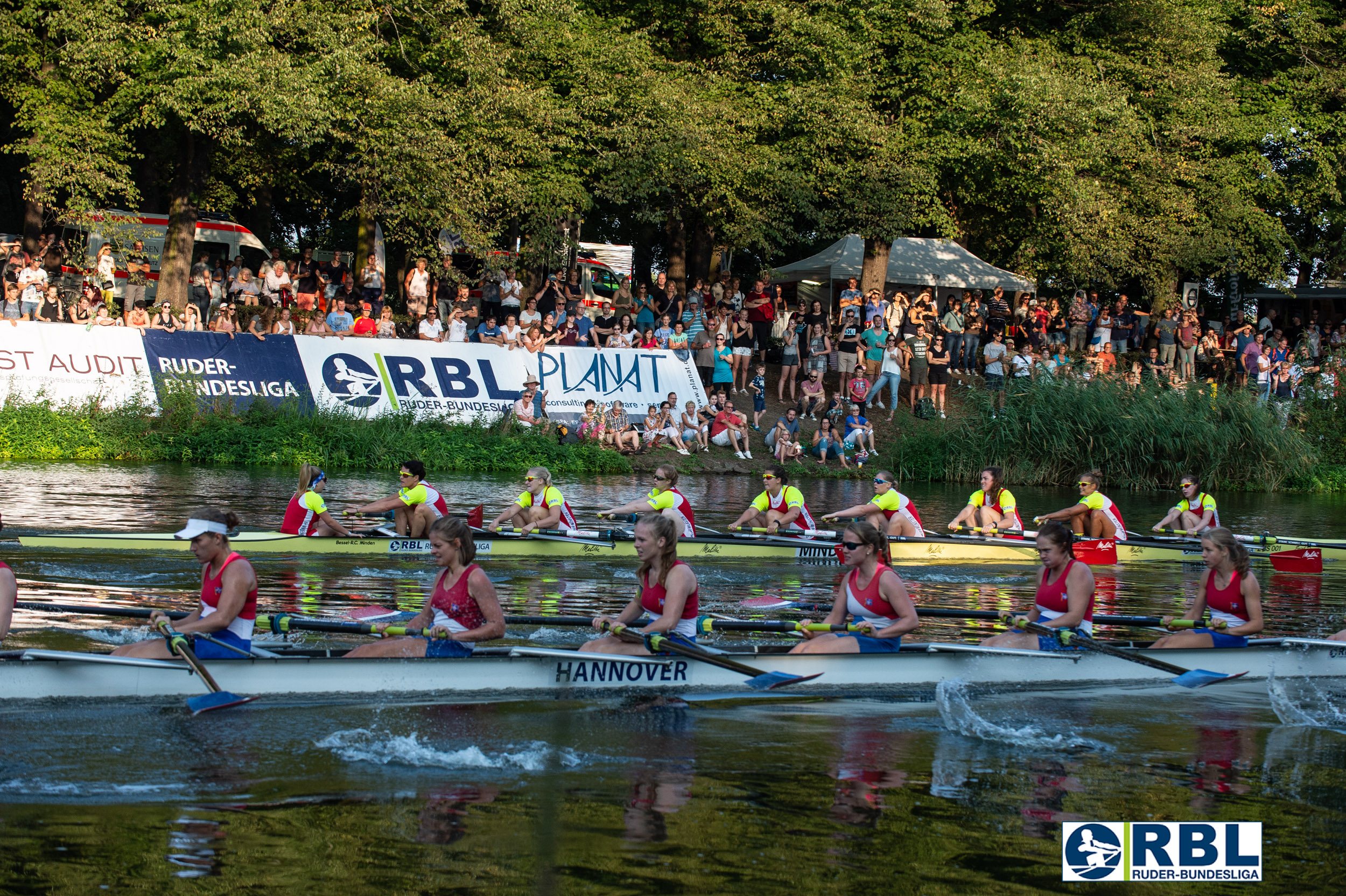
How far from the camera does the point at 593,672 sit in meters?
9.00

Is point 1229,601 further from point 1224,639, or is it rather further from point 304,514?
point 304,514

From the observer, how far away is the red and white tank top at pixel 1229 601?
10070 mm

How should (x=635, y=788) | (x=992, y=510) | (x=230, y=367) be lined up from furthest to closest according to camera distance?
1. (x=230, y=367)
2. (x=992, y=510)
3. (x=635, y=788)

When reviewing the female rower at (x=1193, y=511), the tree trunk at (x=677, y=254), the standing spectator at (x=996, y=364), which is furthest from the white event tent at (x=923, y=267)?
the female rower at (x=1193, y=511)

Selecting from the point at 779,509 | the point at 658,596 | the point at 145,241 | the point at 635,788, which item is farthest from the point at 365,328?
the point at 635,788

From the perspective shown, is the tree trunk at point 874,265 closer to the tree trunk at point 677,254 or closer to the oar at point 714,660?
Result: the tree trunk at point 677,254

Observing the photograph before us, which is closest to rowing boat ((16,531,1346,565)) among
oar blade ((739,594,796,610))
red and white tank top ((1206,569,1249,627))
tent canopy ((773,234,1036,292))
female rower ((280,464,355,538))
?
female rower ((280,464,355,538))

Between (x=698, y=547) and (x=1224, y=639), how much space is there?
6.58m

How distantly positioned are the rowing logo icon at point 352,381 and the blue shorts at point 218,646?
51.6ft

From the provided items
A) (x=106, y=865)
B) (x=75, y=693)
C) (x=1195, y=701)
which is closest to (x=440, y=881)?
(x=106, y=865)

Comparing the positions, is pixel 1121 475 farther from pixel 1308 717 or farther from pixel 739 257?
pixel 739 257

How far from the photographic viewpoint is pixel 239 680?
8.31 meters

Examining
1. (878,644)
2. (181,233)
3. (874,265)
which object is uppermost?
(874,265)

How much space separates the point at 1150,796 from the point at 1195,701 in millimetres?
2717
